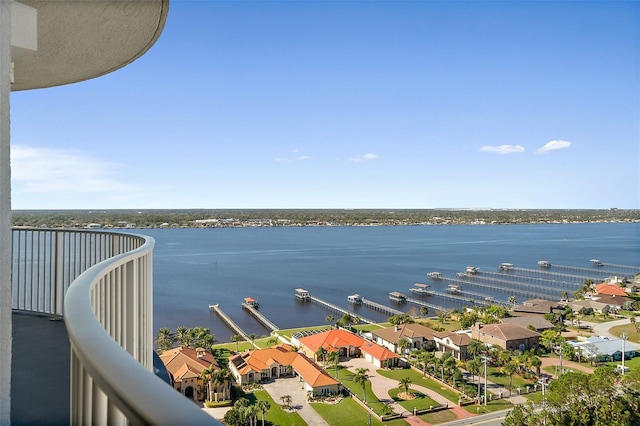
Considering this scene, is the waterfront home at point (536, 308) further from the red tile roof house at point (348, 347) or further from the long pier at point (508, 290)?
the red tile roof house at point (348, 347)

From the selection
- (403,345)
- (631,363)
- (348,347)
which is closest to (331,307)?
(348,347)

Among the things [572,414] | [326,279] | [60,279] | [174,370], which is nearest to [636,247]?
[326,279]

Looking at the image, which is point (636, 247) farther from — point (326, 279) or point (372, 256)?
point (326, 279)

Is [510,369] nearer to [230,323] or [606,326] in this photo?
[606,326]

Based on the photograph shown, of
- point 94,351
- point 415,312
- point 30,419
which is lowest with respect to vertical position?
point 415,312

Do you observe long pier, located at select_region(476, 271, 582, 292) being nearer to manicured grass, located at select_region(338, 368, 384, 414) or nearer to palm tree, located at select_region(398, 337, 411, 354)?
palm tree, located at select_region(398, 337, 411, 354)

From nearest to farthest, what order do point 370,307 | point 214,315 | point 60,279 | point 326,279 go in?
point 60,279
point 214,315
point 370,307
point 326,279
